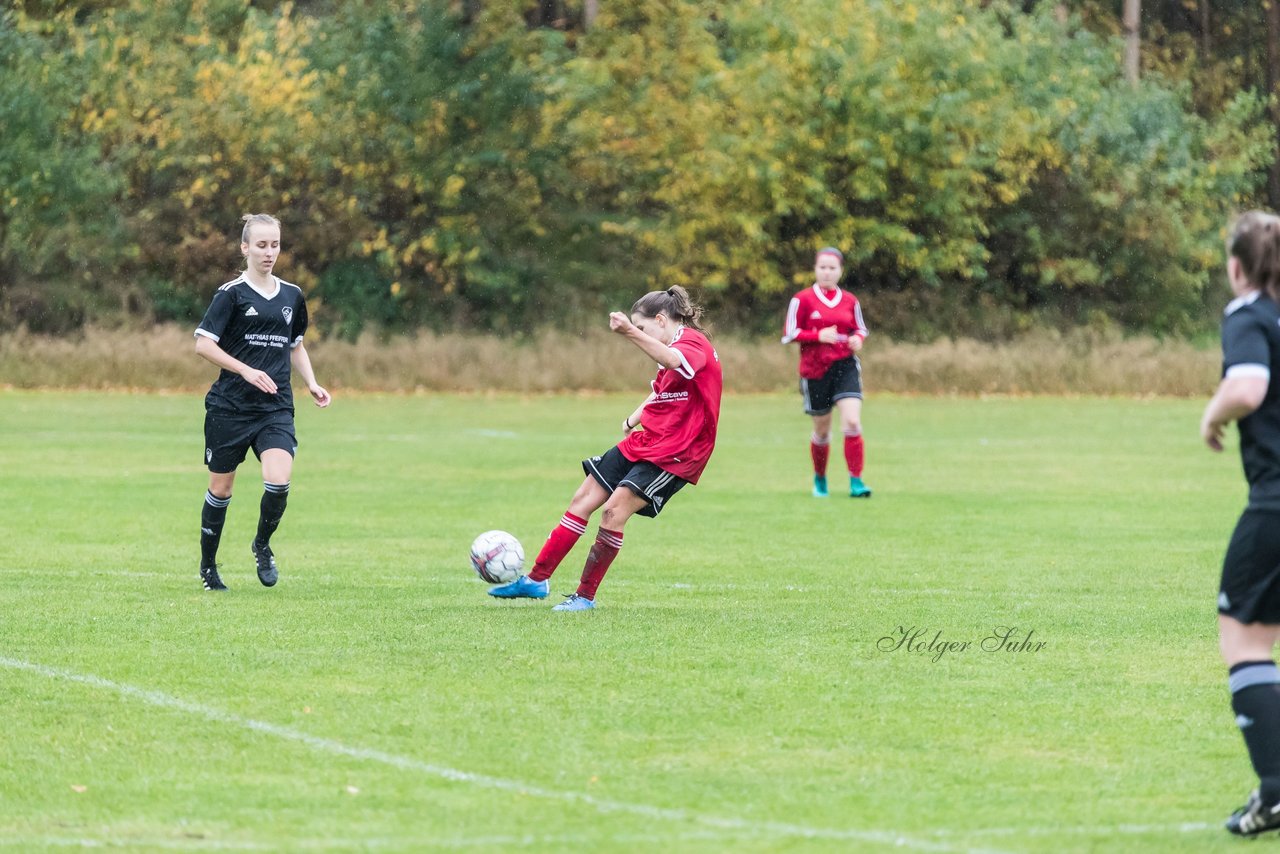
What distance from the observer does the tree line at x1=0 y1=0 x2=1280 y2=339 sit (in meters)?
37.5

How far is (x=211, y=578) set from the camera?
396 inches

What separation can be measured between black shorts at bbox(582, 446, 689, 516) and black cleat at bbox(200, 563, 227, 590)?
7.46ft

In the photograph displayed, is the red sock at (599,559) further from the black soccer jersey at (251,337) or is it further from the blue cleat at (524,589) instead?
the black soccer jersey at (251,337)

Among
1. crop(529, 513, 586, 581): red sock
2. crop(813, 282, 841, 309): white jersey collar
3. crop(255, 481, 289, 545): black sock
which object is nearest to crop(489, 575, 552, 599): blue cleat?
crop(529, 513, 586, 581): red sock

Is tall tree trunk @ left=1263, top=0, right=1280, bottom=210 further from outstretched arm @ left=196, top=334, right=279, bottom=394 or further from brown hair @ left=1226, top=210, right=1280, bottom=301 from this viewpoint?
brown hair @ left=1226, top=210, right=1280, bottom=301

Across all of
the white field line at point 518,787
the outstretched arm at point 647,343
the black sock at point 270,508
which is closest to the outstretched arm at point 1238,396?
the white field line at point 518,787

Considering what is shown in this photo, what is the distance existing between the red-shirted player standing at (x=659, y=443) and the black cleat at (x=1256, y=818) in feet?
13.6

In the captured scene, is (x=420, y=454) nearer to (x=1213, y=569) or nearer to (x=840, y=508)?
(x=840, y=508)

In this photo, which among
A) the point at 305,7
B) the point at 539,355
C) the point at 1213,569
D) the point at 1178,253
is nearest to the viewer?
the point at 1213,569

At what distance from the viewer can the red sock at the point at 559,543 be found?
30.3 feet

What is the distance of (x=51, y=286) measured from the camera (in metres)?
38.0

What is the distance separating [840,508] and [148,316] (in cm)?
2606

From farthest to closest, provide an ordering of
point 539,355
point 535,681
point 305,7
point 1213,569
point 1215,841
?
point 305,7 → point 539,355 → point 1213,569 → point 535,681 → point 1215,841

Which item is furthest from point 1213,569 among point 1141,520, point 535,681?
point 535,681
